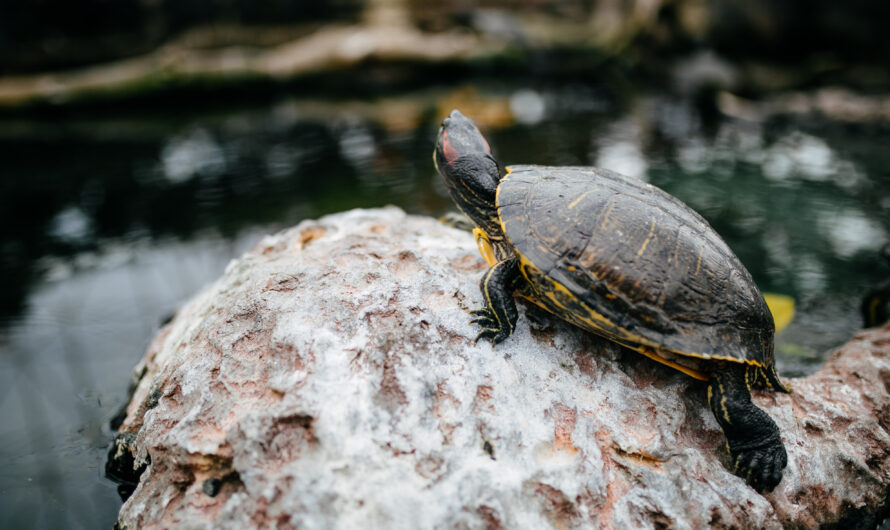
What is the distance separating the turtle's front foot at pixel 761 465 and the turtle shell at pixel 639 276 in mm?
363

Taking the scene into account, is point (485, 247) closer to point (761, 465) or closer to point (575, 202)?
point (575, 202)

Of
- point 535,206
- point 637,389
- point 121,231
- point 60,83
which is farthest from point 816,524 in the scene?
point 60,83

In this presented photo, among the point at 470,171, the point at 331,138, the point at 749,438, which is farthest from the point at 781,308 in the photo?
the point at 331,138

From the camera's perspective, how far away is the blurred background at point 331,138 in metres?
4.17

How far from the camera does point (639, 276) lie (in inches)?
91.0

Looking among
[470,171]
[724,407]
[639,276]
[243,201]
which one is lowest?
[243,201]

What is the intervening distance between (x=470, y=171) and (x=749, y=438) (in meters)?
1.81

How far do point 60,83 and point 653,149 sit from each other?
40.7 feet

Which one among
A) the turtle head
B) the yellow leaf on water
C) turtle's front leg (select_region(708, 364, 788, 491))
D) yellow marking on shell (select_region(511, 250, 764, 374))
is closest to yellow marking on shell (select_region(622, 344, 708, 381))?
yellow marking on shell (select_region(511, 250, 764, 374))

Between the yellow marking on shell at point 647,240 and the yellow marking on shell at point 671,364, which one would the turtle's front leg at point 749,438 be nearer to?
the yellow marking on shell at point 671,364

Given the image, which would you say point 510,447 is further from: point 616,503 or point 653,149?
point 653,149

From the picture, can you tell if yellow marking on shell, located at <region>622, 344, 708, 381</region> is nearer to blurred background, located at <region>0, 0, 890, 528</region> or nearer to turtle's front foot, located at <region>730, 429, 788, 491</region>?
turtle's front foot, located at <region>730, 429, 788, 491</region>

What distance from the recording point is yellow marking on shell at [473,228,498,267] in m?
2.71

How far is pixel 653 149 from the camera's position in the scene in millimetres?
8297
